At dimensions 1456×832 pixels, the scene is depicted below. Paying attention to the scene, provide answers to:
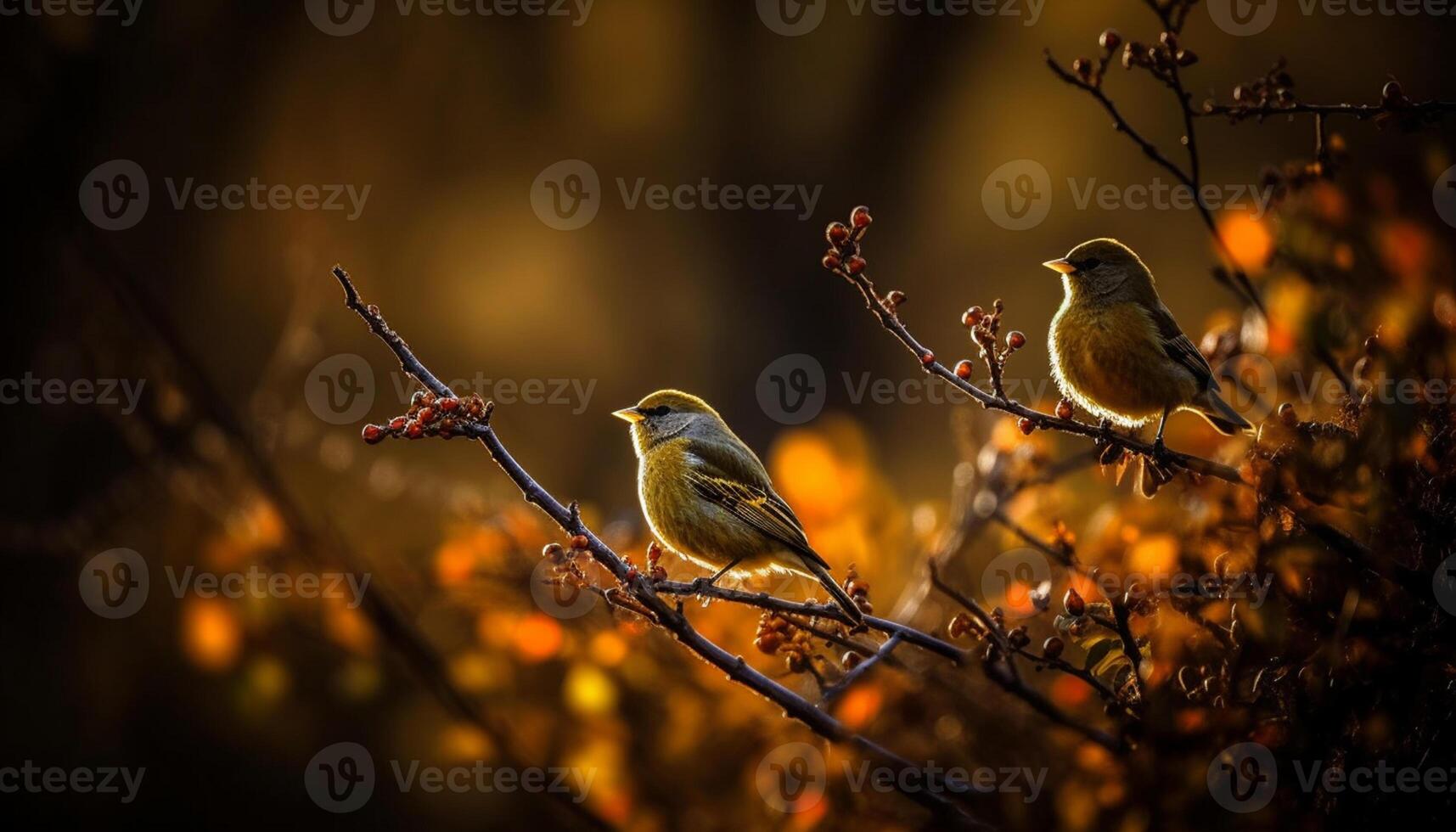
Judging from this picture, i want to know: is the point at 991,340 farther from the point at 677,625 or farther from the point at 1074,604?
the point at 677,625

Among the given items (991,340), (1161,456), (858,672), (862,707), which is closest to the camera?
(858,672)

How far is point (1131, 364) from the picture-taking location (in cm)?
393

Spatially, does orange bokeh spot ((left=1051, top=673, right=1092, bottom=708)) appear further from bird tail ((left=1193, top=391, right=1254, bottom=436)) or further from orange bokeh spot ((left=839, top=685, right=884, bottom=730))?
bird tail ((left=1193, top=391, right=1254, bottom=436))

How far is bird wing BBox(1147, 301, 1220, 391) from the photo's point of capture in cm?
398

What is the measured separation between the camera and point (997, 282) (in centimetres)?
1142

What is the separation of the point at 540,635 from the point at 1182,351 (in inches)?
106

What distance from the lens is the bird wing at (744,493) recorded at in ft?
12.9

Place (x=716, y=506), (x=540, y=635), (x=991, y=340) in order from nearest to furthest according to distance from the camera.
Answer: (x=991, y=340), (x=716, y=506), (x=540, y=635)

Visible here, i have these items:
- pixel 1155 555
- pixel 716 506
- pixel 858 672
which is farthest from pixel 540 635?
pixel 1155 555

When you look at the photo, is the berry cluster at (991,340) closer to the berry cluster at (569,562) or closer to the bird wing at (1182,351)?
the berry cluster at (569,562)

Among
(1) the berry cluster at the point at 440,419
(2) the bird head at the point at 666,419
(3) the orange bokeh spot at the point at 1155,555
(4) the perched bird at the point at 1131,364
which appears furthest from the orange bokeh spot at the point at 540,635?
(3) the orange bokeh spot at the point at 1155,555

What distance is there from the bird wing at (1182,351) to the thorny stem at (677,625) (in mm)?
2077

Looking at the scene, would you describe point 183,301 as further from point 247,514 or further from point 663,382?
point 247,514

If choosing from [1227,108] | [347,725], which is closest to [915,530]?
[1227,108]
